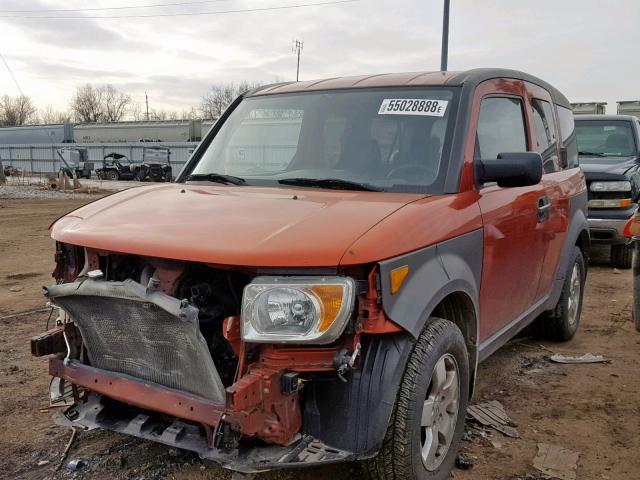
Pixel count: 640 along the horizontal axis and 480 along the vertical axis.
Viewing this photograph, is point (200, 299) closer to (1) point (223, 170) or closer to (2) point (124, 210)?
(2) point (124, 210)

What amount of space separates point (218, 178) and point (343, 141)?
78 cm

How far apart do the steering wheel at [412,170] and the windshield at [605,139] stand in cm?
→ 688

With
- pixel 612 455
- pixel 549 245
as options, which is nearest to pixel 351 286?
pixel 612 455

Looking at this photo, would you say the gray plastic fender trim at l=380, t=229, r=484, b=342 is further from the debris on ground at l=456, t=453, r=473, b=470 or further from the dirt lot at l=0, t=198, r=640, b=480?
the dirt lot at l=0, t=198, r=640, b=480

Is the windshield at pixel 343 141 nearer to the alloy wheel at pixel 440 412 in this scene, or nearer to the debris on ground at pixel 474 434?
the alloy wheel at pixel 440 412

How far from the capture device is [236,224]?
2461 millimetres

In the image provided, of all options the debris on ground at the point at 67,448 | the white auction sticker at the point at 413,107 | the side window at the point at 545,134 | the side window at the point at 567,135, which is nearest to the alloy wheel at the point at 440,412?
the white auction sticker at the point at 413,107

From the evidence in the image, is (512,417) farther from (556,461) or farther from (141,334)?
(141,334)

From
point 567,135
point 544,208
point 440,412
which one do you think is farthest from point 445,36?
point 440,412

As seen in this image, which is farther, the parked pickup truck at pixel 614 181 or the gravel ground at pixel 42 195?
the gravel ground at pixel 42 195

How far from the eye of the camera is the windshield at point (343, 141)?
10.4ft

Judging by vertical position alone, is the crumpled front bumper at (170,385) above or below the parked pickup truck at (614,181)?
below

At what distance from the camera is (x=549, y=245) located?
4188mm

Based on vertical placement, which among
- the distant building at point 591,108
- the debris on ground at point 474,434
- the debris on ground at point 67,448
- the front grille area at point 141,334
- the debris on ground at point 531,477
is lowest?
the debris on ground at point 67,448
